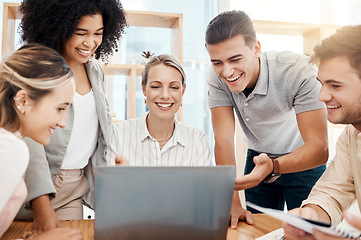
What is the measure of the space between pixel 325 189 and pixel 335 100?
32 centimetres

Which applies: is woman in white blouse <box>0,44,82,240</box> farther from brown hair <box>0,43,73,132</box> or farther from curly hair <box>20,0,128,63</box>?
curly hair <box>20,0,128,63</box>

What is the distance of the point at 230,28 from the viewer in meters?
1.52

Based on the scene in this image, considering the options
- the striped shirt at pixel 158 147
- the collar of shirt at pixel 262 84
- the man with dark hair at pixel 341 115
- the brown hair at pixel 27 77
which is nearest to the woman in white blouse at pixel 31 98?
the brown hair at pixel 27 77

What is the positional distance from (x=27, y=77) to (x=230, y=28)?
0.87 meters

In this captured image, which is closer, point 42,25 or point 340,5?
point 42,25

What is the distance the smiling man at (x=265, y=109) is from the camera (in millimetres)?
1519

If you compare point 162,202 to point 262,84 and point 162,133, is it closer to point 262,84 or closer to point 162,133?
point 162,133

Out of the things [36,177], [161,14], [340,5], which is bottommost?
[36,177]

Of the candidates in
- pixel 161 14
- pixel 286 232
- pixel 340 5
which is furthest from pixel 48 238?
pixel 340 5

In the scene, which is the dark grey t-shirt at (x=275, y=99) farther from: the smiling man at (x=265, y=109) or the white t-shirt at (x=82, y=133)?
the white t-shirt at (x=82, y=133)

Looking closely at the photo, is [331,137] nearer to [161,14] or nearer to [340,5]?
[340,5]

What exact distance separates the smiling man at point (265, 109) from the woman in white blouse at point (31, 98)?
688 mm

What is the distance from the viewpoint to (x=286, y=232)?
38.5 inches

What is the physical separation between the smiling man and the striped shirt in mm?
105
